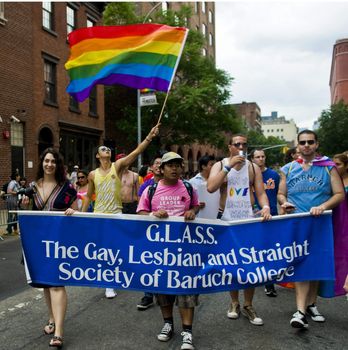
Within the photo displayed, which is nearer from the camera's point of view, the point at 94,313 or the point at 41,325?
the point at 41,325

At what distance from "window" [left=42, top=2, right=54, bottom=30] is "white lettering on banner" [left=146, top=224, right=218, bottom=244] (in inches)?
713

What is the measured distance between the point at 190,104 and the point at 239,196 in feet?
73.6

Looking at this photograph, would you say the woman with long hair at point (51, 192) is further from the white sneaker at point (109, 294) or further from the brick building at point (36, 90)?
the brick building at point (36, 90)

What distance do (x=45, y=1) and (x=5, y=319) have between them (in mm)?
18301

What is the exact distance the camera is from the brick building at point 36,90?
56.9 feet

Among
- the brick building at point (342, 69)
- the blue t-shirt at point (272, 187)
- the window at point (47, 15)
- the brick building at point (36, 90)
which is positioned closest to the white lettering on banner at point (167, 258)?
the blue t-shirt at point (272, 187)

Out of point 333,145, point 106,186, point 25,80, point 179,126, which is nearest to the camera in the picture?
point 106,186

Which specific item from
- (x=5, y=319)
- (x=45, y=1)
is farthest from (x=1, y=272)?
(x=45, y=1)

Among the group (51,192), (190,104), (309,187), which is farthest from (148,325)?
(190,104)

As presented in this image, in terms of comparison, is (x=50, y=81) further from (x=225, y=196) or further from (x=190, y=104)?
(x=225, y=196)

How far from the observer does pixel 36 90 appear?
62.4ft

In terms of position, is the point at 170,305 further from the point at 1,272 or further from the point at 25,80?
the point at 25,80

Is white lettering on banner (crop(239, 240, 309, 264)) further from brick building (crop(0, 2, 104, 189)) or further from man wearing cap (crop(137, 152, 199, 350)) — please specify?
brick building (crop(0, 2, 104, 189))

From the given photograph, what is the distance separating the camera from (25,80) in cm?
1844
